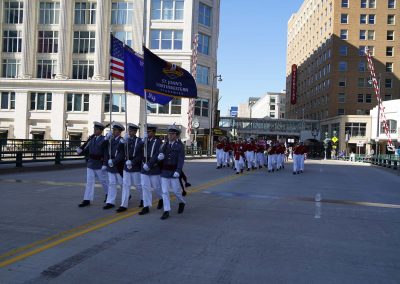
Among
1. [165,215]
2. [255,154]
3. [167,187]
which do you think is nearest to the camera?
[165,215]

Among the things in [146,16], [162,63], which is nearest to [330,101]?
[146,16]

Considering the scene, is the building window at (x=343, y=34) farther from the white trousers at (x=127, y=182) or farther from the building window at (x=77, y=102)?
the white trousers at (x=127, y=182)

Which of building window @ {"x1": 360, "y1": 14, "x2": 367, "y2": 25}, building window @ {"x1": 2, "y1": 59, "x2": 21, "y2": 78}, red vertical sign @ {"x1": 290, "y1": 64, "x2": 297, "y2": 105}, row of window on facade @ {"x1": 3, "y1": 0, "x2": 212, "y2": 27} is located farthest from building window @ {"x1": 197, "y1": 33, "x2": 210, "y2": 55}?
red vertical sign @ {"x1": 290, "y1": 64, "x2": 297, "y2": 105}

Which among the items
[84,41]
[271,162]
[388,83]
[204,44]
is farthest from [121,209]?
[388,83]

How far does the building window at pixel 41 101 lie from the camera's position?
5103cm

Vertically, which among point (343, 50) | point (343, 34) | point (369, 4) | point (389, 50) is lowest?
point (343, 50)

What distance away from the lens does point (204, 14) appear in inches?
2084

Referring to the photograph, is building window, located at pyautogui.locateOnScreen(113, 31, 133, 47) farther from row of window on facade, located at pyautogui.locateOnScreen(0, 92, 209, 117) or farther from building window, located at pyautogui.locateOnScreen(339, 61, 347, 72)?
building window, located at pyautogui.locateOnScreen(339, 61, 347, 72)

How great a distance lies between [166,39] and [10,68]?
18.0m

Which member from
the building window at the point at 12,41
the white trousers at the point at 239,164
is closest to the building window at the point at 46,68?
the building window at the point at 12,41

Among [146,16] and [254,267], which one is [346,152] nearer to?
[146,16]

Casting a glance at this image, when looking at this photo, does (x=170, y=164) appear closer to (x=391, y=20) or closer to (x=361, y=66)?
(x=361, y=66)

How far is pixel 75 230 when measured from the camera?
7.70 metres

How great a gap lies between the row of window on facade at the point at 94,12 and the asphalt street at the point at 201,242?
42.0 meters
